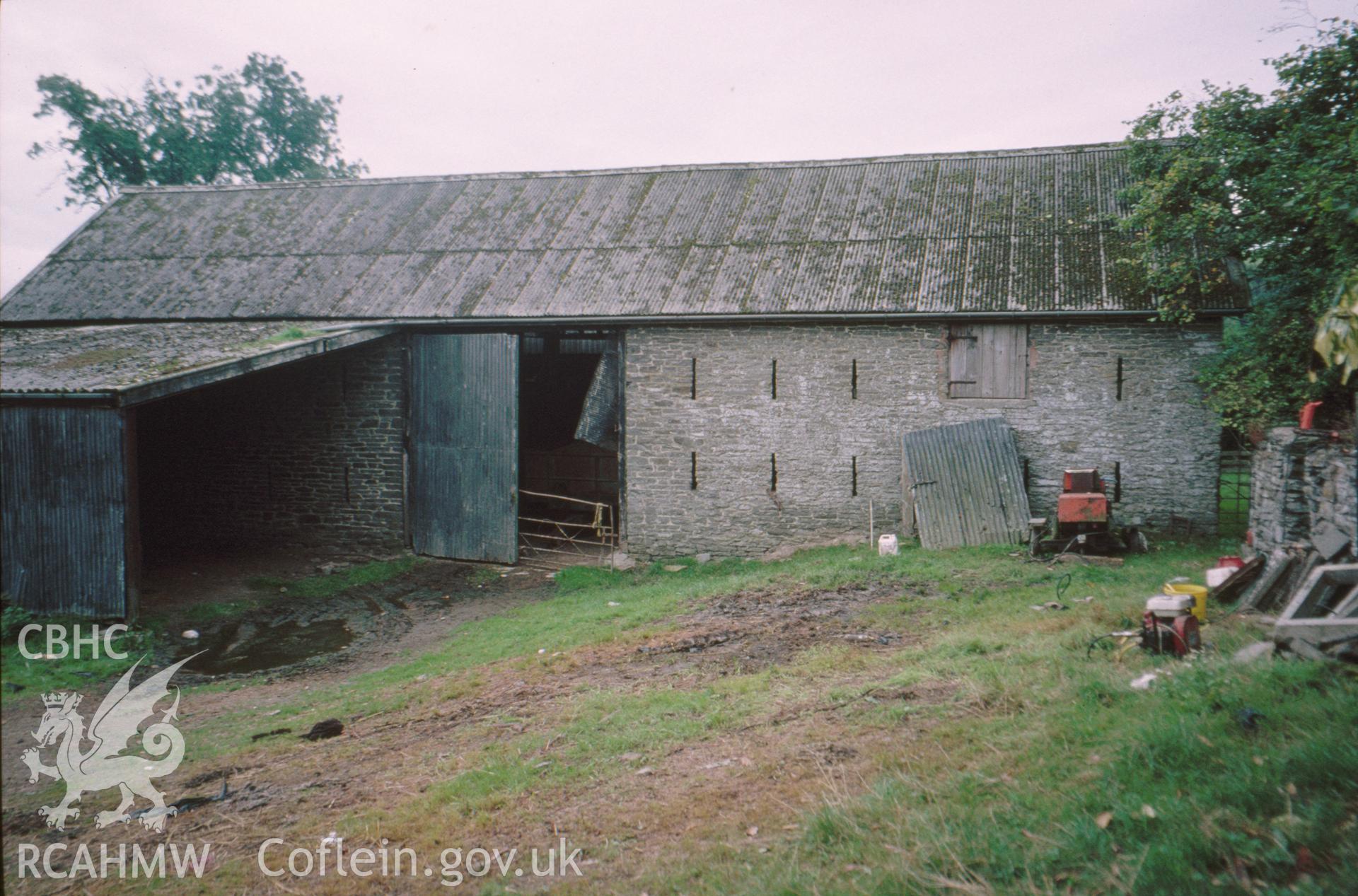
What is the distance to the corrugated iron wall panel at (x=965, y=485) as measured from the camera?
11.0 meters

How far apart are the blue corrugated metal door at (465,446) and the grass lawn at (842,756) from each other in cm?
463

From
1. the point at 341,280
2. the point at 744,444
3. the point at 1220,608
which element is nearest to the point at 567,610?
the point at 744,444

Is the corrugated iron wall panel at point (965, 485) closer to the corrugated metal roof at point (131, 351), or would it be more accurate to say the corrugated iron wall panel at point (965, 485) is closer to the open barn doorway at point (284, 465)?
the open barn doorway at point (284, 465)

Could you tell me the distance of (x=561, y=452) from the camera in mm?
16281

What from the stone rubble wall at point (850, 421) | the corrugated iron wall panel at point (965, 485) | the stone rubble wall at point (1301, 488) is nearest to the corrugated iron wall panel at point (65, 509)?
the stone rubble wall at point (850, 421)

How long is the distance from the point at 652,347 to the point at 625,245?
2.48 meters

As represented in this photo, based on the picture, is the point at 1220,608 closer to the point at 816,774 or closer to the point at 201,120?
the point at 816,774

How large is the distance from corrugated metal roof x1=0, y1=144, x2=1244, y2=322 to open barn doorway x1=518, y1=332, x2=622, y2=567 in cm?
182

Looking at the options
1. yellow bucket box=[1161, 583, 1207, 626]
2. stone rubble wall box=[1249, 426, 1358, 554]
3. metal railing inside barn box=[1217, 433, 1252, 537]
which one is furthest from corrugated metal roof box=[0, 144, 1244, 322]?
yellow bucket box=[1161, 583, 1207, 626]

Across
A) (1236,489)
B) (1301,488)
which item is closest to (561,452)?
(1236,489)

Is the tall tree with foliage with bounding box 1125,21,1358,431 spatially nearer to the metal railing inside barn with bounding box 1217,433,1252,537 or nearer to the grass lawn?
the metal railing inside barn with bounding box 1217,433,1252,537

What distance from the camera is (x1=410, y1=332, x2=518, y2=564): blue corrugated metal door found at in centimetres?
1284

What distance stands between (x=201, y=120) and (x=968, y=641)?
89.4 feet

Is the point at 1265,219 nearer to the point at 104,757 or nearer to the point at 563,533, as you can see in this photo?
the point at 563,533
